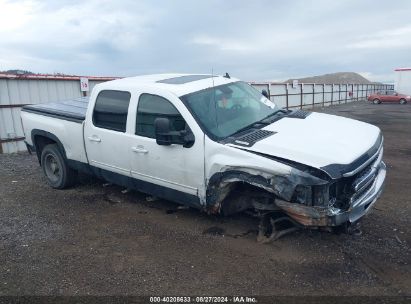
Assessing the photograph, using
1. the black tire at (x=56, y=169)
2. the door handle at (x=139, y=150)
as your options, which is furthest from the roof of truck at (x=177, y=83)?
the black tire at (x=56, y=169)

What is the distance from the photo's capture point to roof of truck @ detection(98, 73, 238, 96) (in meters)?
4.64

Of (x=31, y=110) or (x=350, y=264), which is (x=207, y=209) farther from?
(x=31, y=110)

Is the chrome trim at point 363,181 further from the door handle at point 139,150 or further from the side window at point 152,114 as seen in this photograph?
the door handle at point 139,150

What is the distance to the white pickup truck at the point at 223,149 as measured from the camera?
11.8 feet

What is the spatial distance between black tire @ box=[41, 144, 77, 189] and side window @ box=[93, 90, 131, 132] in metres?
1.26

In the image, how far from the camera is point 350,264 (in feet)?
12.0

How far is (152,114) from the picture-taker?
4.68m

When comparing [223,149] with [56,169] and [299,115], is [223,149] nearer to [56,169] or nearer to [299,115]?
A: [299,115]

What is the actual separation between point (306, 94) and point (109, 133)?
2678cm

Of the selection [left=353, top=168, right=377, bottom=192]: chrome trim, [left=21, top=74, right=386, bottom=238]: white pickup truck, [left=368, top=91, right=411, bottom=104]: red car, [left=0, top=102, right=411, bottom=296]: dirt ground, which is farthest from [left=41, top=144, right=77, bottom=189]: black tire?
[left=368, top=91, right=411, bottom=104]: red car

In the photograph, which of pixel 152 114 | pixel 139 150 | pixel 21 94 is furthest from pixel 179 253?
pixel 21 94

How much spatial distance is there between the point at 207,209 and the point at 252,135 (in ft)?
3.40

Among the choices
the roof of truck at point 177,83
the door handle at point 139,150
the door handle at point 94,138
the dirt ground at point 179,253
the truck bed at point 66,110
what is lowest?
the dirt ground at point 179,253

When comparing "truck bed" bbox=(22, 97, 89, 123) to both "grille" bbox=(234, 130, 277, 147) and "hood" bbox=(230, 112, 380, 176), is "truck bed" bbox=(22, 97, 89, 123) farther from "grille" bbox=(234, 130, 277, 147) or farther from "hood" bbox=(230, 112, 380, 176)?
"hood" bbox=(230, 112, 380, 176)
